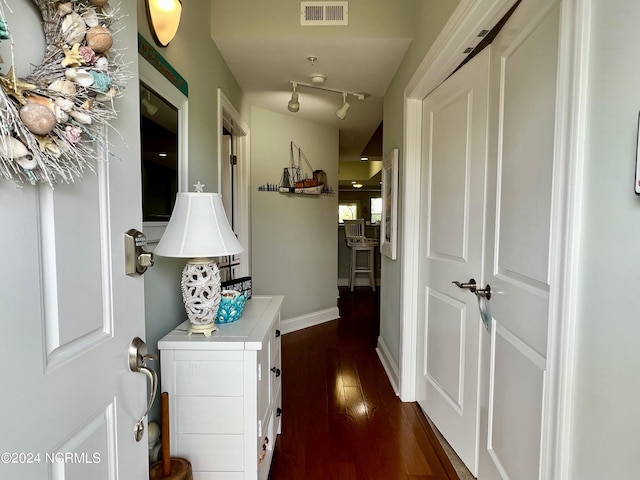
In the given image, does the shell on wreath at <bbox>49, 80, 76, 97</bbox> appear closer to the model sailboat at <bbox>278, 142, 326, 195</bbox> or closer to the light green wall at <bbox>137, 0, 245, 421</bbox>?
the light green wall at <bbox>137, 0, 245, 421</bbox>

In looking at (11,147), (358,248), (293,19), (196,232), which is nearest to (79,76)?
(11,147)

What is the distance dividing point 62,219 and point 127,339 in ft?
1.11

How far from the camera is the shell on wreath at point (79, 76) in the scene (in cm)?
54

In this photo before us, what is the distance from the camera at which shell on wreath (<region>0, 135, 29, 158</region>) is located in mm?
458

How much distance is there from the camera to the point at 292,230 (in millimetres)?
3816

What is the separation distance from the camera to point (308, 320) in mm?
3961

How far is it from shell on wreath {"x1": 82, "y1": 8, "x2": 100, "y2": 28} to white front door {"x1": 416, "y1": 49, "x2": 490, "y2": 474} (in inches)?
58.5

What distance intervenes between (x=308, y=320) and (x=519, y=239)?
3021mm

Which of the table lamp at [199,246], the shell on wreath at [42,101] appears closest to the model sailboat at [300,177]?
the table lamp at [199,246]

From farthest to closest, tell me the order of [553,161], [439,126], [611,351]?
[439,126] → [553,161] → [611,351]

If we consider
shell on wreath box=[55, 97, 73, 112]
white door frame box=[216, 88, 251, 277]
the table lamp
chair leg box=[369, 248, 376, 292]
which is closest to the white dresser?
the table lamp

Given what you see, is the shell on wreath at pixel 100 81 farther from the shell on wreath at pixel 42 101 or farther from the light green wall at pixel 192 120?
the light green wall at pixel 192 120

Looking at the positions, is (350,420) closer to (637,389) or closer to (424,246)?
(424,246)

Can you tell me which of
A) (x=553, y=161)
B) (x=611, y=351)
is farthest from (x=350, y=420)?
(x=553, y=161)
